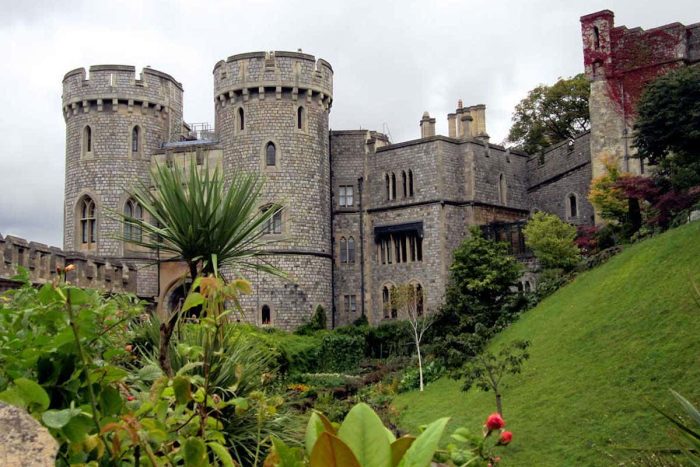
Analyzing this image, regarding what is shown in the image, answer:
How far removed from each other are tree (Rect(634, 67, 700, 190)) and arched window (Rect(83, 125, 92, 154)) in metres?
21.5

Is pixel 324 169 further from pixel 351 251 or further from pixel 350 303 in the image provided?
pixel 350 303

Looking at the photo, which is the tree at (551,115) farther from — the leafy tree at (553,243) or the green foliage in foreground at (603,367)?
the green foliage in foreground at (603,367)

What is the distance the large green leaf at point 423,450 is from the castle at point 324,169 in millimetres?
31801

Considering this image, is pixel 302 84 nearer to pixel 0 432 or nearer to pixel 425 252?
pixel 425 252

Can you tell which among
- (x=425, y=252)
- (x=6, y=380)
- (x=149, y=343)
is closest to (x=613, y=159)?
(x=425, y=252)

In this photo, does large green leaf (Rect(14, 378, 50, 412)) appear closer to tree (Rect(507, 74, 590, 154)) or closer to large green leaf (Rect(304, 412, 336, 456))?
large green leaf (Rect(304, 412, 336, 456))

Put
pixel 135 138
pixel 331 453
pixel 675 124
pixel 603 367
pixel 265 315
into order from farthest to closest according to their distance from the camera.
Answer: pixel 135 138
pixel 265 315
pixel 675 124
pixel 603 367
pixel 331 453

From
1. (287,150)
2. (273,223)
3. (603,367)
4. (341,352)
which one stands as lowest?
(603,367)

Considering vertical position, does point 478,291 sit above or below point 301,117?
below

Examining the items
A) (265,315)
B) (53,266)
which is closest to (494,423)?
(53,266)

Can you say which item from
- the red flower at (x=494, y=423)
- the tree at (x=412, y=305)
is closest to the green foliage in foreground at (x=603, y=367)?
the tree at (x=412, y=305)

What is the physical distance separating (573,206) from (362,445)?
37.6 meters

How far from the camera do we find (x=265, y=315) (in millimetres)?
34406

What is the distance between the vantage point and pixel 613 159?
3419 cm
